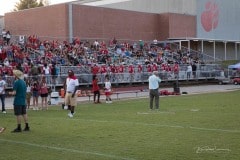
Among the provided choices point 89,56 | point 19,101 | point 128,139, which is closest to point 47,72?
point 89,56

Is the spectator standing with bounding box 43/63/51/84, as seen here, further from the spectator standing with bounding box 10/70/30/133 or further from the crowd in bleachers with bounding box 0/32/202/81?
the spectator standing with bounding box 10/70/30/133

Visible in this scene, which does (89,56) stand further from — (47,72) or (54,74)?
(47,72)

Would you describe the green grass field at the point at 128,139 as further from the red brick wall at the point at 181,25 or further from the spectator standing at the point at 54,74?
the red brick wall at the point at 181,25

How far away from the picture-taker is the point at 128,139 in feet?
39.7

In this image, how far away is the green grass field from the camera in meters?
10.0

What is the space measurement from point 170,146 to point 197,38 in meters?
49.4

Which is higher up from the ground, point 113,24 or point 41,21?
point 41,21

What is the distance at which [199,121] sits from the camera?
51.9 feet

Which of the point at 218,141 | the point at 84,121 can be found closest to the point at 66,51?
the point at 84,121

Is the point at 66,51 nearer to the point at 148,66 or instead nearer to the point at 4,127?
the point at 148,66

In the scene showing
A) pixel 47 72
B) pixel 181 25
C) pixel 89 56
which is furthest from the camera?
pixel 181 25

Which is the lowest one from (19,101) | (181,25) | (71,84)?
(19,101)

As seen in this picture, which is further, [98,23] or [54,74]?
[98,23]

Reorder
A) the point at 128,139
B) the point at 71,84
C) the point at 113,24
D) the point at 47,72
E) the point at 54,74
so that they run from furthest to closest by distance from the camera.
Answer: the point at 113,24 < the point at 54,74 < the point at 47,72 < the point at 71,84 < the point at 128,139
